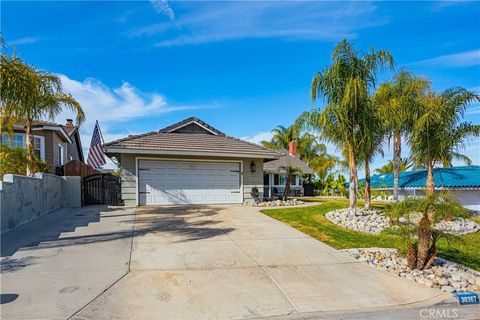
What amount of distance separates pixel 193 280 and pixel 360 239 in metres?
5.35

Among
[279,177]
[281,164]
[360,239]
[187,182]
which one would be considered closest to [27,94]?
[187,182]

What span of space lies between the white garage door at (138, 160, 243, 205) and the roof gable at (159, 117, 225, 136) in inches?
95.1

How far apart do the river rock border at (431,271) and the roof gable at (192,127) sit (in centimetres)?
1125

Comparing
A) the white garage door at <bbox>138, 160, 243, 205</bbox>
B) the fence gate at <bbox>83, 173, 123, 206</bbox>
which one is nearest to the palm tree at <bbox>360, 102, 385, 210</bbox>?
the white garage door at <bbox>138, 160, 243, 205</bbox>

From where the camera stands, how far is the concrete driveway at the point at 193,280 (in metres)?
3.86

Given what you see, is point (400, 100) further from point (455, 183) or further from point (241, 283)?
point (241, 283)

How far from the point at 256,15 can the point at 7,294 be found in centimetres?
1006

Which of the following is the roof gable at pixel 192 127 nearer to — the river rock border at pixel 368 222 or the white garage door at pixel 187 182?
the white garage door at pixel 187 182

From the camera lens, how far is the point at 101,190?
1441cm

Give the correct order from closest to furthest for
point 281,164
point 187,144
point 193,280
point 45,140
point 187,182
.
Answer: point 193,280 → point 187,182 → point 187,144 → point 45,140 → point 281,164

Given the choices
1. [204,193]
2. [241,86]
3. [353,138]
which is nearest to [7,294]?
[353,138]

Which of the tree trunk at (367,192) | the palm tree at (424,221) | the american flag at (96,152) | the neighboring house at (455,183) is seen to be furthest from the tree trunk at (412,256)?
the american flag at (96,152)

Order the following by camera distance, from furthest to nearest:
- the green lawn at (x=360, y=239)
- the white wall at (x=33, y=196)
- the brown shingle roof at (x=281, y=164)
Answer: the brown shingle roof at (x=281, y=164) → the white wall at (x=33, y=196) → the green lawn at (x=360, y=239)

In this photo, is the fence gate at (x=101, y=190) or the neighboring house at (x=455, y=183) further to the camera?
the neighboring house at (x=455, y=183)
